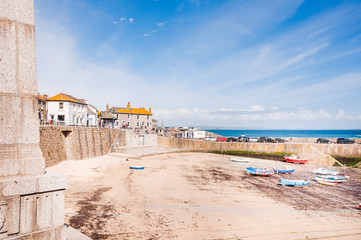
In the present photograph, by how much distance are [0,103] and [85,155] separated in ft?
95.2

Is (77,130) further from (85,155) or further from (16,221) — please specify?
(16,221)

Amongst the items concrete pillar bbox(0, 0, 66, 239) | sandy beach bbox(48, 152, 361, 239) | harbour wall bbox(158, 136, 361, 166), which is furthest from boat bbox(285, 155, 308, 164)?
concrete pillar bbox(0, 0, 66, 239)

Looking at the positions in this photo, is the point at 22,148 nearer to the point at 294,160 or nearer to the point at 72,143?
the point at 72,143

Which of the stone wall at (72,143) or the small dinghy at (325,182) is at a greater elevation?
the stone wall at (72,143)

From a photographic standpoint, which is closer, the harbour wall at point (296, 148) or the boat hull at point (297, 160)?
the boat hull at point (297, 160)

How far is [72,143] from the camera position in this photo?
27.1 m

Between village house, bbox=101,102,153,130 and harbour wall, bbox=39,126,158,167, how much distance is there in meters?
14.7

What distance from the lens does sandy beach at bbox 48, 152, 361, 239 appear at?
11367 millimetres

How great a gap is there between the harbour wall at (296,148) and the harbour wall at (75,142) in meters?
17.4

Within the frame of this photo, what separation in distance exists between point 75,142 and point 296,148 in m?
42.3

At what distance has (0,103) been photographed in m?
3.02

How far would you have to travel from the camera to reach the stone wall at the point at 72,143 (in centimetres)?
2230

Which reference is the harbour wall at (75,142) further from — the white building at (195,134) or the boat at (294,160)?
the boat at (294,160)

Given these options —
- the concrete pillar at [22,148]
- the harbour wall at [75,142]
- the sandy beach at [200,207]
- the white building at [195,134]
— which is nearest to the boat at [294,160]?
the sandy beach at [200,207]
